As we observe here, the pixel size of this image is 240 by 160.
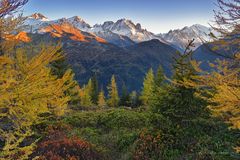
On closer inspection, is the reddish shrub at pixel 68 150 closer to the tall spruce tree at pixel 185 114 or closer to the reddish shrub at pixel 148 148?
the reddish shrub at pixel 148 148

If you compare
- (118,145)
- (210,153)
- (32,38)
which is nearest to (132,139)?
(118,145)

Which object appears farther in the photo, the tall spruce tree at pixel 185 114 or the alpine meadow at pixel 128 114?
the tall spruce tree at pixel 185 114

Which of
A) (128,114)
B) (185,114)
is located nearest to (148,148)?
(185,114)

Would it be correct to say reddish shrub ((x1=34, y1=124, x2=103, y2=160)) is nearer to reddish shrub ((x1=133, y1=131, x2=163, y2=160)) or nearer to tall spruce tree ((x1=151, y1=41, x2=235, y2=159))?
reddish shrub ((x1=133, y1=131, x2=163, y2=160))

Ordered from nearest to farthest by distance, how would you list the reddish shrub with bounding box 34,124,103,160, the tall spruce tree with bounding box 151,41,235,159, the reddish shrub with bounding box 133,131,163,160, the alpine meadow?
the alpine meadow < the reddish shrub with bounding box 34,124,103,160 < the reddish shrub with bounding box 133,131,163,160 < the tall spruce tree with bounding box 151,41,235,159

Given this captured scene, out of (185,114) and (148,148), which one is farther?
(185,114)

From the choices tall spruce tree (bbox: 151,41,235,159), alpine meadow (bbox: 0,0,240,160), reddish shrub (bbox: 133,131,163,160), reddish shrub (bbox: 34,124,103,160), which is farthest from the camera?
tall spruce tree (bbox: 151,41,235,159)

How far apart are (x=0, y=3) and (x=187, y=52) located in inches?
390

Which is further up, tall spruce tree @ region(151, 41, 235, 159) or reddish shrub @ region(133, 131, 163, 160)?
tall spruce tree @ region(151, 41, 235, 159)

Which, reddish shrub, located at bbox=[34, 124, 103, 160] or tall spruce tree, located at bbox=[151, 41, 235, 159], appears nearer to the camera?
reddish shrub, located at bbox=[34, 124, 103, 160]

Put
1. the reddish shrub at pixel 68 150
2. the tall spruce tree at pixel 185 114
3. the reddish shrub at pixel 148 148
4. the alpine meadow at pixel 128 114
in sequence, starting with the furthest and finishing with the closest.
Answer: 1. the tall spruce tree at pixel 185 114
2. the reddish shrub at pixel 148 148
3. the reddish shrub at pixel 68 150
4. the alpine meadow at pixel 128 114

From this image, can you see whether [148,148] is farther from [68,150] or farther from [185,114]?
[68,150]

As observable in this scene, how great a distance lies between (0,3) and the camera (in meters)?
6.44

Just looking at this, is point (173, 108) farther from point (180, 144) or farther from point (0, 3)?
point (0, 3)
